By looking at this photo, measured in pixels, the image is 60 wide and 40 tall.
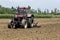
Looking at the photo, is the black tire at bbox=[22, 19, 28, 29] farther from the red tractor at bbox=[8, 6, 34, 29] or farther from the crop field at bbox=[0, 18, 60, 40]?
the crop field at bbox=[0, 18, 60, 40]

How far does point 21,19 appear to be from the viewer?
20.5 metres

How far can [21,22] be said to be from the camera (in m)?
19.8

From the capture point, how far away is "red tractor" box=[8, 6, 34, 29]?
19.9m

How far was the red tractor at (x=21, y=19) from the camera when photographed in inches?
784

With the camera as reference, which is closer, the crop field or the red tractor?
the crop field

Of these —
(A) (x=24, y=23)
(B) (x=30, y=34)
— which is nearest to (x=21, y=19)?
(A) (x=24, y=23)

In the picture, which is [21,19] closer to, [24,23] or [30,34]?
[24,23]

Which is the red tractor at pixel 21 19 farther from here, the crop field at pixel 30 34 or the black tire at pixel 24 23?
the crop field at pixel 30 34

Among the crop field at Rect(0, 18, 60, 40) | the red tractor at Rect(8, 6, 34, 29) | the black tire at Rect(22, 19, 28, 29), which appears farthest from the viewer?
the red tractor at Rect(8, 6, 34, 29)

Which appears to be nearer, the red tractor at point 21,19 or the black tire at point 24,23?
the black tire at point 24,23

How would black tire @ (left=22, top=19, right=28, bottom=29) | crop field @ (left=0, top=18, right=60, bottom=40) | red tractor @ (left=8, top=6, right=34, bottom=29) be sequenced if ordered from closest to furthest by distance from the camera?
crop field @ (left=0, top=18, right=60, bottom=40) → black tire @ (left=22, top=19, right=28, bottom=29) → red tractor @ (left=8, top=6, right=34, bottom=29)

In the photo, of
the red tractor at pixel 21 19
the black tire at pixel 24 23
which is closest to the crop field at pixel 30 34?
the black tire at pixel 24 23

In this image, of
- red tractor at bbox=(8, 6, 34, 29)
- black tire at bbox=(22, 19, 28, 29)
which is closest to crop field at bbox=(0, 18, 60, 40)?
black tire at bbox=(22, 19, 28, 29)

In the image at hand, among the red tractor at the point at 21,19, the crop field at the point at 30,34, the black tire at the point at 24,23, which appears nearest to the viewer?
the crop field at the point at 30,34
